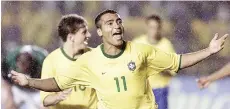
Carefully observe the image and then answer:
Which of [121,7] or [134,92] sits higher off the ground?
[121,7]

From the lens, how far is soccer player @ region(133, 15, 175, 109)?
4.88 ft

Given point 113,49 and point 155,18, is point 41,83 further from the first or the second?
point 155,18

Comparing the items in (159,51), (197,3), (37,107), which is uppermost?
(197,3)

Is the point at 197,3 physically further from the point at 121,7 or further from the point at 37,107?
the point at 37,107

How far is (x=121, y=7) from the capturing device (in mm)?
1498

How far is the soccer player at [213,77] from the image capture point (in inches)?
58.8

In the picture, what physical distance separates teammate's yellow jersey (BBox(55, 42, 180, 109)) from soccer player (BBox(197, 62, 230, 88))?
9 cm

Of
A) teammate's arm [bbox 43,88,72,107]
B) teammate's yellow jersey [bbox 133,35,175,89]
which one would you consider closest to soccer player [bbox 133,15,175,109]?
teammate's yellow jersey [bbox 133,35,175,89]

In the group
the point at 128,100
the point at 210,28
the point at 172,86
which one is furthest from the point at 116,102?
the point at 210,28

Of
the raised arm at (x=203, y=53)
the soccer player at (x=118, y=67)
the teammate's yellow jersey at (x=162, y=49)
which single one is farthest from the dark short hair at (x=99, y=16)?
the raised arm at (x=203, y=53)

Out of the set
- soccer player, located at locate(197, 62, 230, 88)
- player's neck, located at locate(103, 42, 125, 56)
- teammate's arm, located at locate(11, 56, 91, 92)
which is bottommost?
soccer player, located at locate(197, 62, 230, 88)

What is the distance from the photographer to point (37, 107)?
4.97 ft

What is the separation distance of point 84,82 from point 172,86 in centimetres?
25

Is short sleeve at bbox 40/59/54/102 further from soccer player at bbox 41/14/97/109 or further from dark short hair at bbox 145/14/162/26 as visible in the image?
dark short hair at bbox 145/14/162/26
